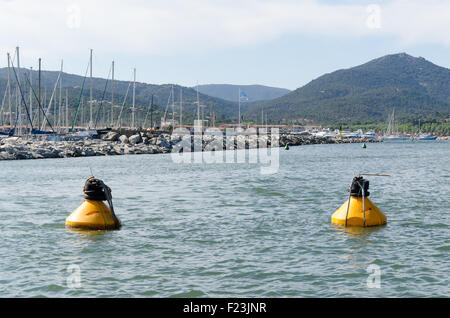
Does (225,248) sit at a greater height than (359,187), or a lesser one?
lesser

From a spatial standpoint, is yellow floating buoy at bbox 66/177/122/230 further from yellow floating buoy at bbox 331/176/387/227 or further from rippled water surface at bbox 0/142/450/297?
yellow floating buoy at bbox 331/176/387/227

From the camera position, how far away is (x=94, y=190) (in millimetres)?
16922

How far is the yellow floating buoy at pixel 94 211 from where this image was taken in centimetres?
1698

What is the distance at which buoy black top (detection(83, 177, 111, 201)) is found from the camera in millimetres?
16938

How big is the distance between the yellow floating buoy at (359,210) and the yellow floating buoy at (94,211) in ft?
23.6

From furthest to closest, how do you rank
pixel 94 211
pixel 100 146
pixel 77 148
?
pixel 100 146 → pixel 77 148 → pixel 94 211

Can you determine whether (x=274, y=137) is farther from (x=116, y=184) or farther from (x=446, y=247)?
(x=446, y=247)

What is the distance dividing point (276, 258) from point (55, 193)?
1791cm

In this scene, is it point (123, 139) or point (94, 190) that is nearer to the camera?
point (94, 190)

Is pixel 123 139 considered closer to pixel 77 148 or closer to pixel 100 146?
pixel 100 146

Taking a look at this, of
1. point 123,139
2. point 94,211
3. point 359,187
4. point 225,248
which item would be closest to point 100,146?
point 123,139

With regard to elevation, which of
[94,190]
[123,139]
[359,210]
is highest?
[123,139]

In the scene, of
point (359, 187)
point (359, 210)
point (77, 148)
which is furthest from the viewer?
point (77, 148)

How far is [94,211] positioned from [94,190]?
703 mm
